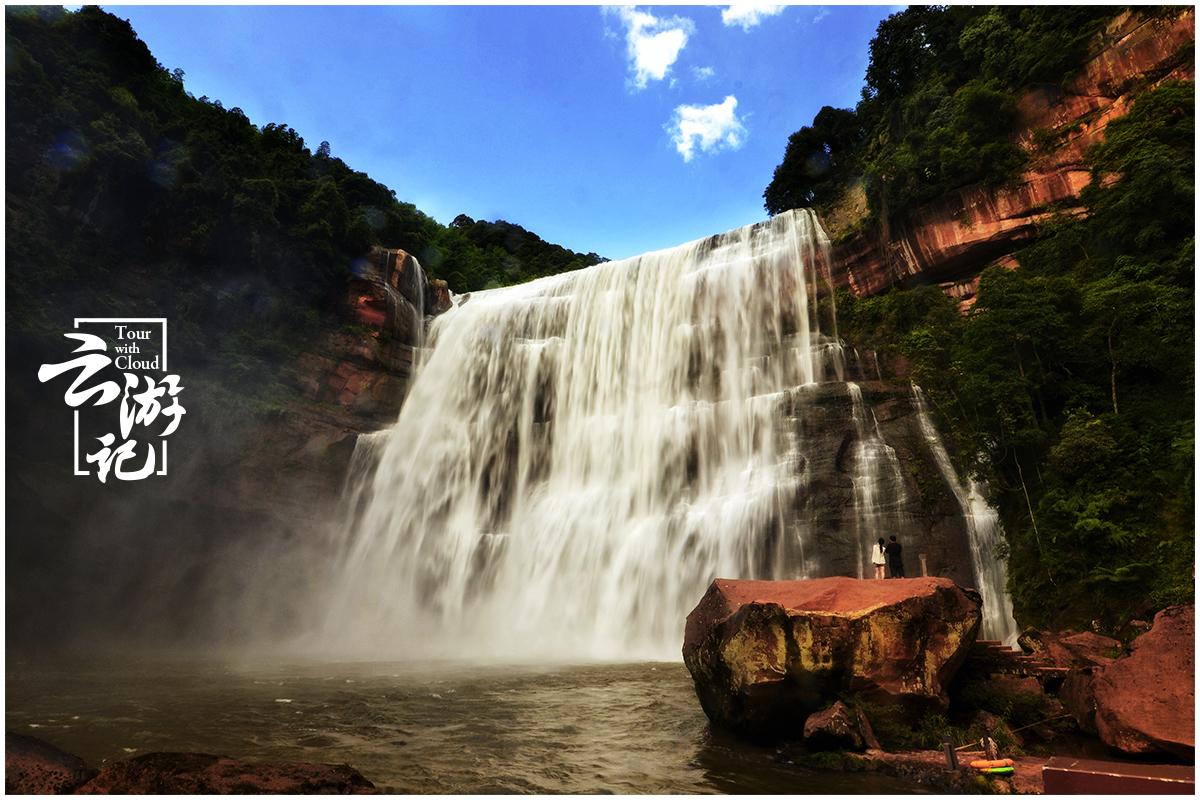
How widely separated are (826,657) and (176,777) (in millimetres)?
5582

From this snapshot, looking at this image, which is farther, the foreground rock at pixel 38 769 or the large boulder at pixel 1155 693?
the large boulder at pixel 1155 693

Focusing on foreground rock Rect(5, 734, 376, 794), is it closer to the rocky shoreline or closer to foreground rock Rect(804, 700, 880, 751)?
the rocky shoreline

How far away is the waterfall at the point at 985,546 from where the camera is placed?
12.7 m

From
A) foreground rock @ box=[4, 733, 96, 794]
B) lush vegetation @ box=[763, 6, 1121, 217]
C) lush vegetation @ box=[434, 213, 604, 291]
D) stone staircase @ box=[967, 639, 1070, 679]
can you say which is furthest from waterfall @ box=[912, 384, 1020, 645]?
lush vegetation @ box=[434, 213, 604, 291]

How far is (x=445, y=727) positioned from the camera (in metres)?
7.56

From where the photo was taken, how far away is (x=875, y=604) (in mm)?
7023

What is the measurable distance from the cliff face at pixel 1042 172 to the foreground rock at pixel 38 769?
20951 millimetres

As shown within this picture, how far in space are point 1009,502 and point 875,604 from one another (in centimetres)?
884

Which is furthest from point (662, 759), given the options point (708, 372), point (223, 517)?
point (223, 517)

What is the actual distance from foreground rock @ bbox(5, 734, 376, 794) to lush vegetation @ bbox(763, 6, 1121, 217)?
2080 centimetres

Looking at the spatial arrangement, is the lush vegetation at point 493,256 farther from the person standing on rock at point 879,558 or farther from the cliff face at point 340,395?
the person standing on rock at point 879,558

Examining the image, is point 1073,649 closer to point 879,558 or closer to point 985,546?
point 879,558

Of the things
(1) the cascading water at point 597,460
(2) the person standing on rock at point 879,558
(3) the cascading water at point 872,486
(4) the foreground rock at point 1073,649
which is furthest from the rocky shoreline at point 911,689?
(1) the cascading water at point 597,460

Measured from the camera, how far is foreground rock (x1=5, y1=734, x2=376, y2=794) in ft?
15.9
